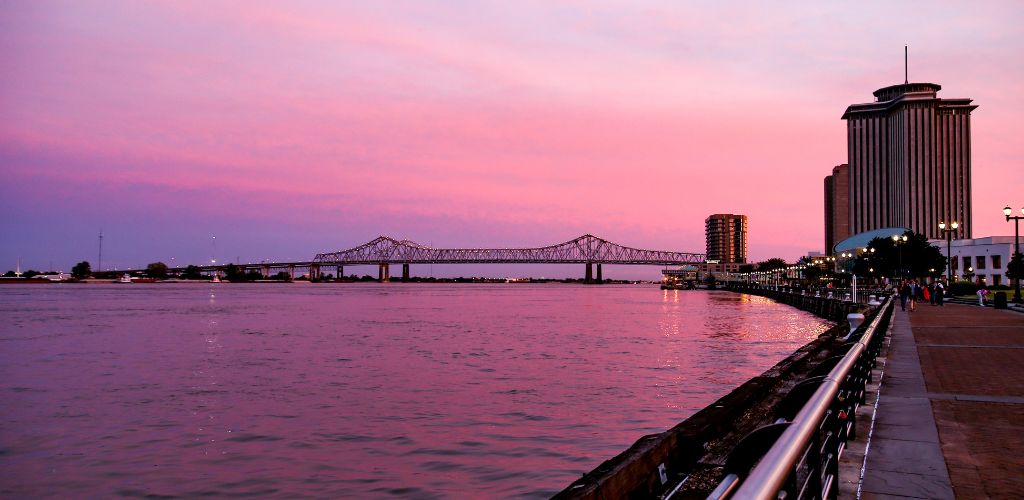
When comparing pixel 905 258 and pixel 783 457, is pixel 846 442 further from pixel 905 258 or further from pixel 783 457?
pixel 905 258

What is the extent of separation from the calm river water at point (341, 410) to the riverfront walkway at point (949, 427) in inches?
183

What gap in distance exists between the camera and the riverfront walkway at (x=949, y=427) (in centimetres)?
623

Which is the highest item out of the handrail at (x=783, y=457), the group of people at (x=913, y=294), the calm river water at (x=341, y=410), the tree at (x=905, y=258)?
the tree at (x=905, y=258)

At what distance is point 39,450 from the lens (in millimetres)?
14328

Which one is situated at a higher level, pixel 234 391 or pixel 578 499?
pixel 578 499

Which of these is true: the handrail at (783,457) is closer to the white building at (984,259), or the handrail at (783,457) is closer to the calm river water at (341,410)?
the calm river water at (341,410)

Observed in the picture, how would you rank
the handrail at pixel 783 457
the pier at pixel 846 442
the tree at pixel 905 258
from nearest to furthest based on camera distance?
1. the handrail at pixel 783 457
2. the pier at pixel 846 442
3. the tree at pixel 905 258

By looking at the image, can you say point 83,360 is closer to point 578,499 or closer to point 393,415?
point 393,415

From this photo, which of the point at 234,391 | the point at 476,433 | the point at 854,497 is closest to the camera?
the point at 854,497

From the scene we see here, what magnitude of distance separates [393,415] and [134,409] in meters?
6.24

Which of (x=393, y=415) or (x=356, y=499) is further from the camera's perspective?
(x=393, y=415)

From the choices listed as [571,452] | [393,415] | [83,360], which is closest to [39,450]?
[393,415]

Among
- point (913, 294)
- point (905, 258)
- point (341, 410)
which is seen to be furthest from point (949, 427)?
point (905, 258)

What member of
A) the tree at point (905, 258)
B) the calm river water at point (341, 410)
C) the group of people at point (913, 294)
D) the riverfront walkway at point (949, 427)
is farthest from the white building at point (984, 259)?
the riverfront walkway at point (949, 427)
